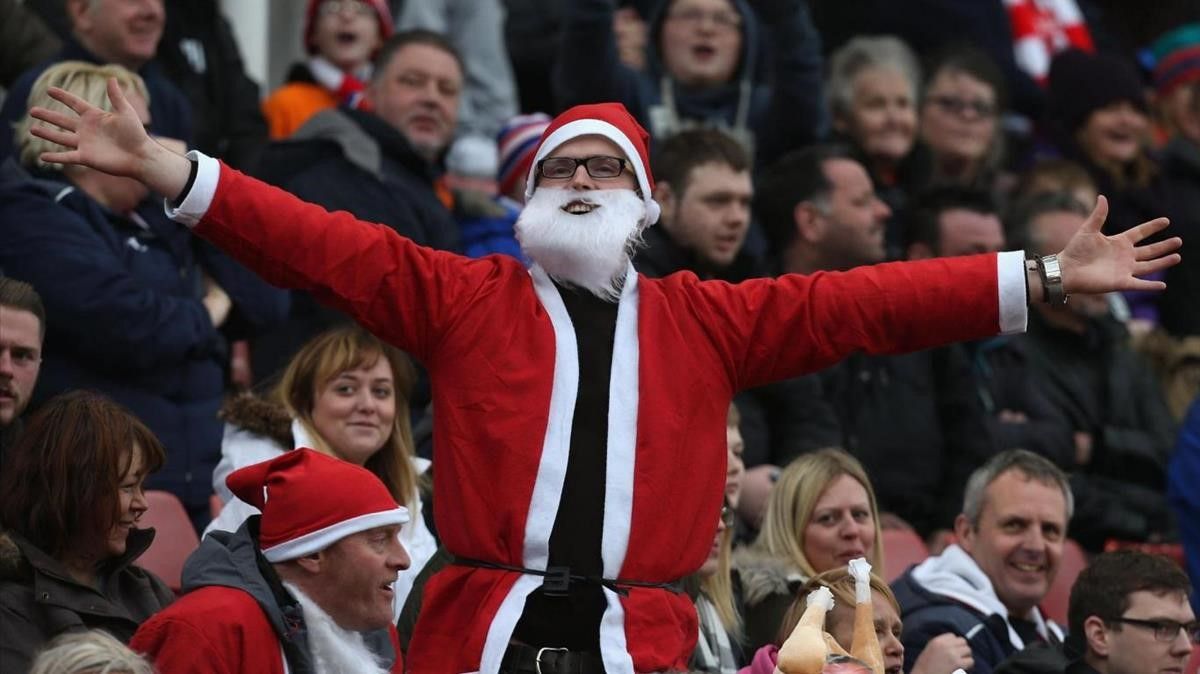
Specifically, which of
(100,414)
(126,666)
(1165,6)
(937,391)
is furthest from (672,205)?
(1165,6)

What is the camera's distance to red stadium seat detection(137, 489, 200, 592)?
21.3ft

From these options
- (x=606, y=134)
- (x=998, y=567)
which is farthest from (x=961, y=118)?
(x=606, y=134)

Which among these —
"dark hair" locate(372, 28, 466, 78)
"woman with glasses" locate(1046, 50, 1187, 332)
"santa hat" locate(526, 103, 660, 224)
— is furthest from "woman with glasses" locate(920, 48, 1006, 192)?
"santa hat" locate(526, 103, 660, 224)

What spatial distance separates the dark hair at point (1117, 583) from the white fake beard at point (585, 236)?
213 cm

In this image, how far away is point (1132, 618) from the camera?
21.5 ft

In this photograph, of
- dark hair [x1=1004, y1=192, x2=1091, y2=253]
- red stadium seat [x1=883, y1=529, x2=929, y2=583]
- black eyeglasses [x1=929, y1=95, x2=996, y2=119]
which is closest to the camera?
red stadium seat [x1=883, y1=529, x2=929, y2=583]

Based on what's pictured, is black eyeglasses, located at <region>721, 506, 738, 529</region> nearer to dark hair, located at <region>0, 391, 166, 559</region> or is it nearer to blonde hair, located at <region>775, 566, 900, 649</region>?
blonde hair, located at <region>775, 566, 900, 649</region>

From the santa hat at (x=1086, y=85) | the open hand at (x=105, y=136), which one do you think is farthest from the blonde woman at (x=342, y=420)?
the santa hat at (x=1086, y=85)

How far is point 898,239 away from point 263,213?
554 centimetres

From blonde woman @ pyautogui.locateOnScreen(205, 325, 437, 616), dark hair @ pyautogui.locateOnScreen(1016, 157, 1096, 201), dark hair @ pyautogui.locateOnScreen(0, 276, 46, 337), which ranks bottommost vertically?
blonde woman @ pyautogui.locateOnScreen(205, 325, 437, 616)

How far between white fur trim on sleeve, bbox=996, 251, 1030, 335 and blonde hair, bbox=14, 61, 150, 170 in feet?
10.7

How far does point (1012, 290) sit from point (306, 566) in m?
1.89

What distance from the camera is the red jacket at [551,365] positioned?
16.7 ft

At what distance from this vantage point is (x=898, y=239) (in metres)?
10.1
